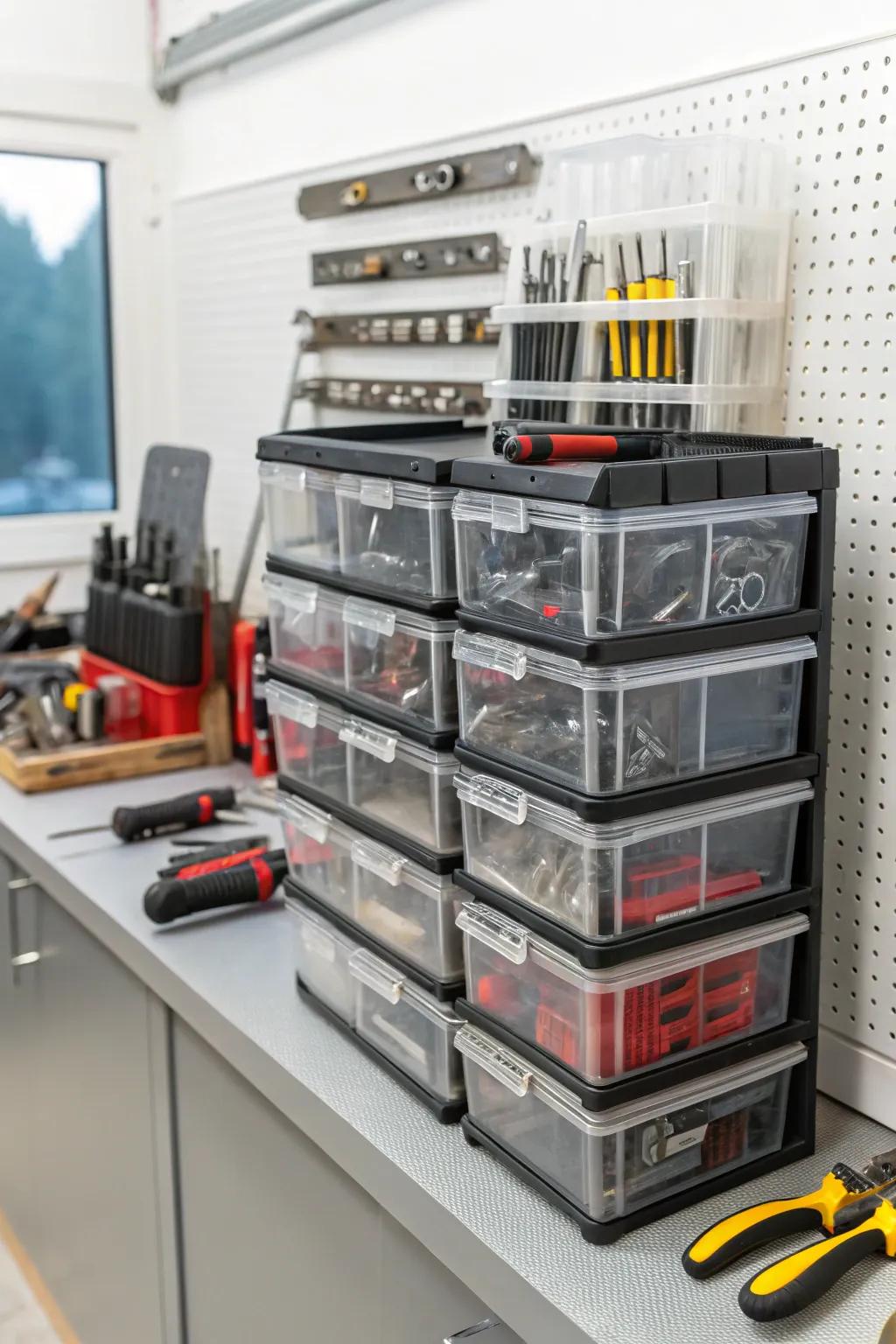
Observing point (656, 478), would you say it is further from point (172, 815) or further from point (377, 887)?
point (172, 815)

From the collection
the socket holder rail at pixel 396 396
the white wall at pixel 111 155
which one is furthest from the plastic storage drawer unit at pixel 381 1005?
the white wall at pixel 111 155

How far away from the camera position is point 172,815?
6.04 feet

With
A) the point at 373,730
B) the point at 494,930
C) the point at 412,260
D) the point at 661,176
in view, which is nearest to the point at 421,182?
the point at 412,260

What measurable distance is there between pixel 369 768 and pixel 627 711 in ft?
1.21

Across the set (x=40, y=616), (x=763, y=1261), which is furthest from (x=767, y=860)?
(x=40, y=616)

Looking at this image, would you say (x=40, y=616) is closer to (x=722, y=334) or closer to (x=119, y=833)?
(x=119, y=833)

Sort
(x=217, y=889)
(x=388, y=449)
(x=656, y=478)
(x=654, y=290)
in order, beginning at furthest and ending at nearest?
1. (x=217, y=889)
2. (x=654, y=290)
3. (x=388, y=449)
4. (x=656, y=478)

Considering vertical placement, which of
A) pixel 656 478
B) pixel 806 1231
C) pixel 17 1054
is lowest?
pixel 17 1054

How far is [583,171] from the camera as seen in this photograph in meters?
1.31

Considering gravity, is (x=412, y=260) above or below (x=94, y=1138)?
above

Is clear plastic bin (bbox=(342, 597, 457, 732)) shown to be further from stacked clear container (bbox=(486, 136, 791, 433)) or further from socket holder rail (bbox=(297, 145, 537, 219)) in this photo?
socket holder rail (bbox=(297, 145, 537, 219))

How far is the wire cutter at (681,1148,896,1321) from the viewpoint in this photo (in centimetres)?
89

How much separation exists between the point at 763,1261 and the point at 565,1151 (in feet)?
0.56

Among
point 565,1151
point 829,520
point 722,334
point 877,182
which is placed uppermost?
point 877,182
